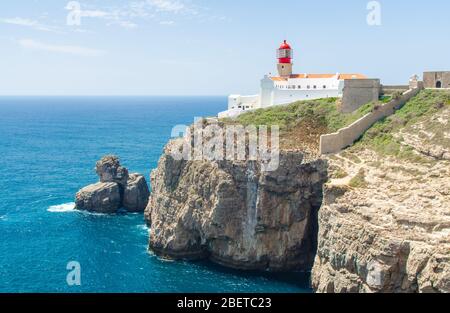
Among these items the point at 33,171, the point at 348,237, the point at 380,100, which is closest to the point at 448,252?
the point at 348,237

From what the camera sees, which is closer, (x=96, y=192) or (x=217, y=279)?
(x=217, y=279)

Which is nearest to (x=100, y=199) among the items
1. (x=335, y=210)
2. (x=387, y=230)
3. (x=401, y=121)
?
(x=335, y=210)

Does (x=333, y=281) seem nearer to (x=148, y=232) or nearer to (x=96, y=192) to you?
(x=148, y=232)

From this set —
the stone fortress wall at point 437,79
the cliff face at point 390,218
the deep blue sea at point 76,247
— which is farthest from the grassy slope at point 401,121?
the deep blue sea at point 76,247
